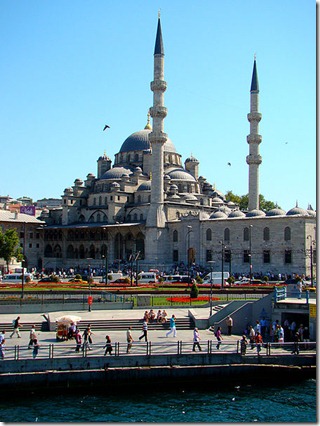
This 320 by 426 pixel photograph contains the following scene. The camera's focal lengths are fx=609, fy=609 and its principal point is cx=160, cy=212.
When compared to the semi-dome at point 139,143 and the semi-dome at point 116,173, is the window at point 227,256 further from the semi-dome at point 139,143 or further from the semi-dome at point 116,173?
the semi-dome at point 139,143

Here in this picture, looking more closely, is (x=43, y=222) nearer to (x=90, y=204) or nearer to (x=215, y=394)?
(x=90, y=204)

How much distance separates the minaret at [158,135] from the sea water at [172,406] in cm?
3704

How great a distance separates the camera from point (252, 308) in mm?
25172

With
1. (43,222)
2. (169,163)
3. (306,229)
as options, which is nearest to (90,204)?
(43,222)

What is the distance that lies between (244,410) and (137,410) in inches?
115

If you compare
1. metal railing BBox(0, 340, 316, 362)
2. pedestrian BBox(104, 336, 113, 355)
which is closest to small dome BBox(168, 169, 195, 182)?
metal railing BBox(0, 340, 316, 362)

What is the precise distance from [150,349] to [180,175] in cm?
5204

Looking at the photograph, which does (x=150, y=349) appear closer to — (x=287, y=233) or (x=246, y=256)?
(x=287, y=233)

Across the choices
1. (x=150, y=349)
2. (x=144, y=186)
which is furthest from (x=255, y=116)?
(x=150, y=349)

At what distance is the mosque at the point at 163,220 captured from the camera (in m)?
49.7

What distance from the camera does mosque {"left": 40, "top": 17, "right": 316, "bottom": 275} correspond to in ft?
163

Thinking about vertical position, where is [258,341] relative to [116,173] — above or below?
below

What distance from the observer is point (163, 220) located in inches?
2208

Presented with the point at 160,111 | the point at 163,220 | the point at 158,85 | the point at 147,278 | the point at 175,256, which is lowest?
the point at 147,278
